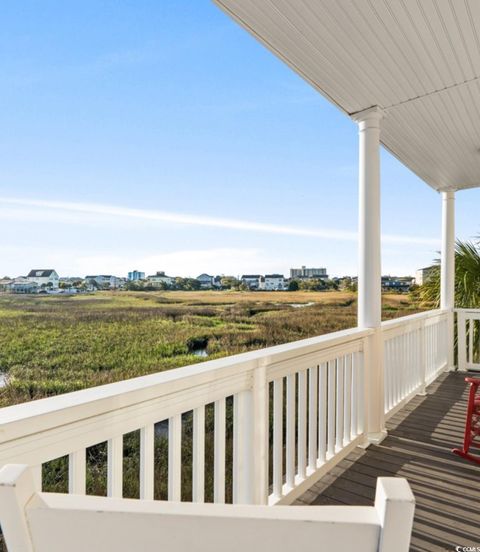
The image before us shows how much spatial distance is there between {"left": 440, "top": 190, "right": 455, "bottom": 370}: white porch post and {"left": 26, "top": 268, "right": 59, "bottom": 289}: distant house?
4.78 m

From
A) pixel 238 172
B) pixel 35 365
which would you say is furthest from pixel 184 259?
pixel 35 365

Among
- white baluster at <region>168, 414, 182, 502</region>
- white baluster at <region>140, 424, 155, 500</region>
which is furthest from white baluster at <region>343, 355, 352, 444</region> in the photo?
white baluster at <region>140, 424, 155, 500</region>

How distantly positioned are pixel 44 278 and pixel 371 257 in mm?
2390

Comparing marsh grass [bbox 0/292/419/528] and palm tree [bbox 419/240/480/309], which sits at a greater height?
palm tree [bbox 419/240/480/309]

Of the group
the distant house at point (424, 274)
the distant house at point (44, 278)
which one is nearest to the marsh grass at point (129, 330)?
the distant house at point (44, 278)

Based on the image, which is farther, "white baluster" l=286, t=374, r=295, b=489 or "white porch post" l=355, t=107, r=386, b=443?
"white porch post" l=355, t=107, r=386, b=443

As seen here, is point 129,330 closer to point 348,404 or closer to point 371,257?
point 348,404

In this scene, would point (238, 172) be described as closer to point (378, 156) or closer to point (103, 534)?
point (378, 156)

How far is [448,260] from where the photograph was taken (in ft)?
18.1

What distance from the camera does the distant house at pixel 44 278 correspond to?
2822 mm

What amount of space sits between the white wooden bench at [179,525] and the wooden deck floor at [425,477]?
178 centimetres

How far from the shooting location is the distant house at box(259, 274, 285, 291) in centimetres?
771

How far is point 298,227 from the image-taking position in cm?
1373

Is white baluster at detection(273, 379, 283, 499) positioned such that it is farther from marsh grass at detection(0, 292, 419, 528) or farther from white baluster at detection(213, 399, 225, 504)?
marsh grass at detection(0, 292, 419, 528)
